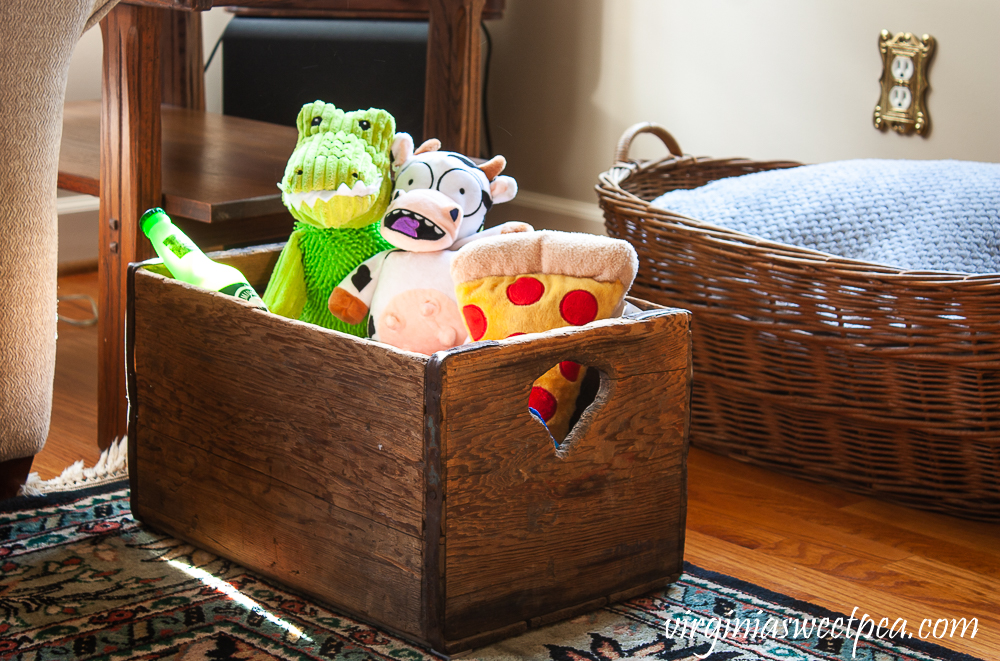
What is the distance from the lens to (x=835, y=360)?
1.14 m

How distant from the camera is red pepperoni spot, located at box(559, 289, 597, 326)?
2.87 feet

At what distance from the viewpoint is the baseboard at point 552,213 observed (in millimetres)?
1992

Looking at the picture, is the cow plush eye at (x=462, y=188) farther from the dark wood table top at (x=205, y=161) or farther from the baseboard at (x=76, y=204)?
the baseboard at (x=76, y=204)

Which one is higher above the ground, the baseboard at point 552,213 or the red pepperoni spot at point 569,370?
the red pepperoni spot at point 569,370

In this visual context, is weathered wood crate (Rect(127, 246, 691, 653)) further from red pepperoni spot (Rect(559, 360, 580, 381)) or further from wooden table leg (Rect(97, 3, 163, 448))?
wooden table leg (Rect(97, 3, 163, 448))

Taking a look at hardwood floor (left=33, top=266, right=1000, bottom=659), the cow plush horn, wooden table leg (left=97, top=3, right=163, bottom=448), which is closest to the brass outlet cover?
hardwood floor (left=33, top=266, right=1000, bottom=659)

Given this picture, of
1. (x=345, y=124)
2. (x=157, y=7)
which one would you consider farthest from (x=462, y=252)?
(x=157, y=7)

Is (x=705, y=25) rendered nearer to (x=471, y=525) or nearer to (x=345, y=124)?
(x=345, y=124)

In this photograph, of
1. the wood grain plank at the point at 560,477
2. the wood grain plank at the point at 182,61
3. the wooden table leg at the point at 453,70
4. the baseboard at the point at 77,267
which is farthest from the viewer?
the baseboard at the point at 77,267

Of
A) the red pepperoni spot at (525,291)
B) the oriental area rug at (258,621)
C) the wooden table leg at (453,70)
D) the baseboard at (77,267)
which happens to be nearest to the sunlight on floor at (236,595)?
the oriental area rug at (258,621)

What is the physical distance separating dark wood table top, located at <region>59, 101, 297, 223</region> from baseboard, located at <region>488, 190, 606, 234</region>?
53 cm

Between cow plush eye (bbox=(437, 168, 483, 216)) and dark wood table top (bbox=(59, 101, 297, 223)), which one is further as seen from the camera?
dark wood table top (bbox=(59, 101, 297, 223))

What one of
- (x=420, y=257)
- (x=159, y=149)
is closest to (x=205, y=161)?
(x=159, y=149)

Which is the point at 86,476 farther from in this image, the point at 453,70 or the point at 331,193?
the point at 453,70
